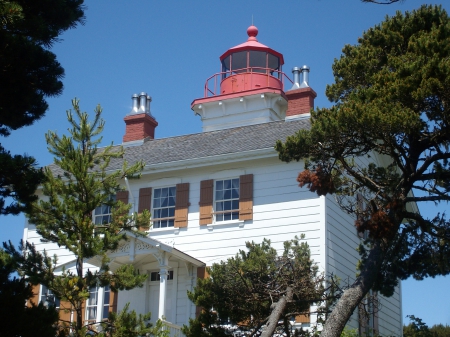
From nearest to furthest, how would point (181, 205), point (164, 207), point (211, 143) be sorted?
point (181, 205) < point (164, 207) < point (211, 143)

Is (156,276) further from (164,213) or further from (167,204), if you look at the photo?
(167,204)

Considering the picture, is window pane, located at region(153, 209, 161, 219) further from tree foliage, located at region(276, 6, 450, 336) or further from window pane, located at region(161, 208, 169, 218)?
tree foliage, located at region(276, 6, 450, 336)

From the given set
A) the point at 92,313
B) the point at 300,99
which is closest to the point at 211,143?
the point at 300,99

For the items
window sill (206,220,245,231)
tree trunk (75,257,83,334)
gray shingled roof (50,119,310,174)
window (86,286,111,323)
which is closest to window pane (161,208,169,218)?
gray shingled roof (50,119,310,174)

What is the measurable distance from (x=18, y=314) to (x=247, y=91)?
1723cm

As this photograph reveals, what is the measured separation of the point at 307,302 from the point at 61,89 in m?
5.88

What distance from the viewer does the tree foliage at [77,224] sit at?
1327 centimetres

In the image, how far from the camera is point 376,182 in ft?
40.1

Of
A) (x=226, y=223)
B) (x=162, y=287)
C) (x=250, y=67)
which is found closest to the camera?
(x=162, y=287)

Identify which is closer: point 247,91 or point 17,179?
point 17,179

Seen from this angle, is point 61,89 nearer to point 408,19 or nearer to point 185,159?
point 408,19

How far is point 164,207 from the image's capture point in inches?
765

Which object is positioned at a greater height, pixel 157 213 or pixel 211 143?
pixel 211 143

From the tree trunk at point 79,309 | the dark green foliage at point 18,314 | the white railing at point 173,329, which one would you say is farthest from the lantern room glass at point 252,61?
the dark green foliage at point 18,314
